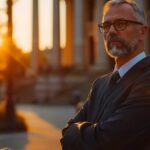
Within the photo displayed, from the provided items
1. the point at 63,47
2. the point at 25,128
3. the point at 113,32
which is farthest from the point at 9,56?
the point at 63,47

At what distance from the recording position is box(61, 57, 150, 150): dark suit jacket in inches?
141

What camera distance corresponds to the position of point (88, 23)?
2478 inches

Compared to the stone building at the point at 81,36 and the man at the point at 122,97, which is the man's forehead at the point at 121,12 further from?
the stone building at the point at 81,36

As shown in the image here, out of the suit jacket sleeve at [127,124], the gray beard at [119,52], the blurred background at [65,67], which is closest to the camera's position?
the suit jacket sleeve at [127,124]

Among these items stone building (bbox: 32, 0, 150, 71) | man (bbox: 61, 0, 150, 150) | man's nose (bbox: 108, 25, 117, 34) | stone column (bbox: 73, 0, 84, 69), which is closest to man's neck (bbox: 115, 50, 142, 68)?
man (bbox: 61, 0, 150, 150)

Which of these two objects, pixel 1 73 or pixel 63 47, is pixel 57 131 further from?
pixel 63 47

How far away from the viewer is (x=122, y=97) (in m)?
3.79

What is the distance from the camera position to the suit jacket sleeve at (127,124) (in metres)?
3.57

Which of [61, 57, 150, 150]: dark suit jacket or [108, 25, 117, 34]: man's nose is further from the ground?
[108, 25, 117, 34]: man's nose

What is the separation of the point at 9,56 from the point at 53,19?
34976 mm

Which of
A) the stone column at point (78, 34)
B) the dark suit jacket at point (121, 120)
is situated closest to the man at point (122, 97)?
the dark suit jacket at point (121, 120)

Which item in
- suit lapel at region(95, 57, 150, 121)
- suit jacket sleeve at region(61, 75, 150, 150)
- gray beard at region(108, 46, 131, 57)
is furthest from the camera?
gray beard at region(108, 46, 131, 57)

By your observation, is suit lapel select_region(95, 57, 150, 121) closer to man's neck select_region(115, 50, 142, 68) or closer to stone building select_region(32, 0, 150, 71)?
man's neck select_region(115, 50, 142, 68)

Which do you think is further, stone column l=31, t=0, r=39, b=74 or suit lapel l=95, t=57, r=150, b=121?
stone column l=31, t=0, r=39, b=74
